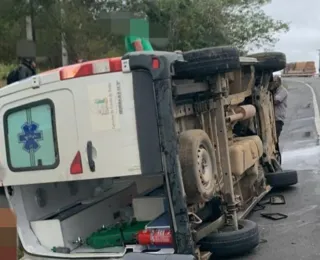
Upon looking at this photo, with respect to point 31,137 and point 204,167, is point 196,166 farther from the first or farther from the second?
point 31,137

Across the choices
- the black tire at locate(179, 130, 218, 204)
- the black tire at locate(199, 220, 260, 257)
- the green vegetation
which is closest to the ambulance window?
the black tire at locate(179, 130, 218, 204)

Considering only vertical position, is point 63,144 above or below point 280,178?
above

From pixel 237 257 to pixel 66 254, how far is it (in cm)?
142

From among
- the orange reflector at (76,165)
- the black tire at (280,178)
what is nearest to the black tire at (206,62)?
the orange reflector at (76,165)

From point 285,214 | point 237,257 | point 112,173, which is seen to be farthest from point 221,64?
point 285,214

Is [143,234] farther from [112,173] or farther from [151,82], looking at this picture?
[151,82]

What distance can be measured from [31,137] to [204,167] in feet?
4.39

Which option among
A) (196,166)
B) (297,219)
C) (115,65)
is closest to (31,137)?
(115,65)

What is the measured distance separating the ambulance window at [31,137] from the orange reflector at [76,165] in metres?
0.14

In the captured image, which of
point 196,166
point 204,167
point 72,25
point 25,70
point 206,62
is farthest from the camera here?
point 72,25

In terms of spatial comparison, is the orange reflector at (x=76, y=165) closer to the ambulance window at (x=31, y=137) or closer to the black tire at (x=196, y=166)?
the ambulance window at (x=31, y=137)

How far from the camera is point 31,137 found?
4.30 meters

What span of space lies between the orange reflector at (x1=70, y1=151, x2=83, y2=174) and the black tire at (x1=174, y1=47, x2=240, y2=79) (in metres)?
0.93

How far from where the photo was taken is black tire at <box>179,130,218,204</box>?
425 centimetres
